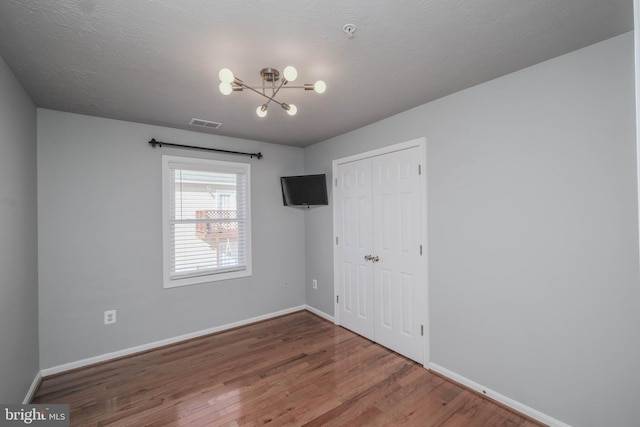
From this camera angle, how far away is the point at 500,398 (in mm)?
2203

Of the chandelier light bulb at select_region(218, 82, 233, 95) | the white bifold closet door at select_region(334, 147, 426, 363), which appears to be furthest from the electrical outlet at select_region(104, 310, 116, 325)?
the chandelier light bulb at select_region(218, 82, 233, 95)

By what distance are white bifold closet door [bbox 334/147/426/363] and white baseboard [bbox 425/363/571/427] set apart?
25 cm

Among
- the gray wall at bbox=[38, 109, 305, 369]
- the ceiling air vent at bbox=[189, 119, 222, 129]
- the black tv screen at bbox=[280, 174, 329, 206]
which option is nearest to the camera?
the gray wall at bbox=[38, 109, 305, 369]

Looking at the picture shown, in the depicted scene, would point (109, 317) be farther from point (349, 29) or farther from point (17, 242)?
point (349, 29)

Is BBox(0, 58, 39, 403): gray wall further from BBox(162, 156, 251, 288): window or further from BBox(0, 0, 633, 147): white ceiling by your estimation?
BBox(162, 156, 251, 288): window

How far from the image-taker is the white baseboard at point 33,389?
7.33ft

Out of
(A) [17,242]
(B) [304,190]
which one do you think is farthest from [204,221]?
(A) [17,242]

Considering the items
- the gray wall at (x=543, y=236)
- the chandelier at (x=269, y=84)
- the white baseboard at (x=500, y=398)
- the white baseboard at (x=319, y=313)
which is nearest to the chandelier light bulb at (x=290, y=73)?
the chandelier at (x=269, y=84)

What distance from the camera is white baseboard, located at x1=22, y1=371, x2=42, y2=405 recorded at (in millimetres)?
2234

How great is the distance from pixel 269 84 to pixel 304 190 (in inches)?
73.2

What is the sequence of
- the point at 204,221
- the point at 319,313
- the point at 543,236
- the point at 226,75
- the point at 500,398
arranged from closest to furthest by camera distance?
the point at 226,75 < the point at 543,236 < the point at 500,398 < the point at 204,221 < the point at 319,313

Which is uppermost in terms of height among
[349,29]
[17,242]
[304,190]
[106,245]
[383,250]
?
[349,29]

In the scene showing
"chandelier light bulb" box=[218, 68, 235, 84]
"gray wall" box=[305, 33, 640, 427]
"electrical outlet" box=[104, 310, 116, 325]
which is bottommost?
"electrical outlet" box=[104, 310, 116, 325]

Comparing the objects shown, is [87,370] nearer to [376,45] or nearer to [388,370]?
[388,370]
